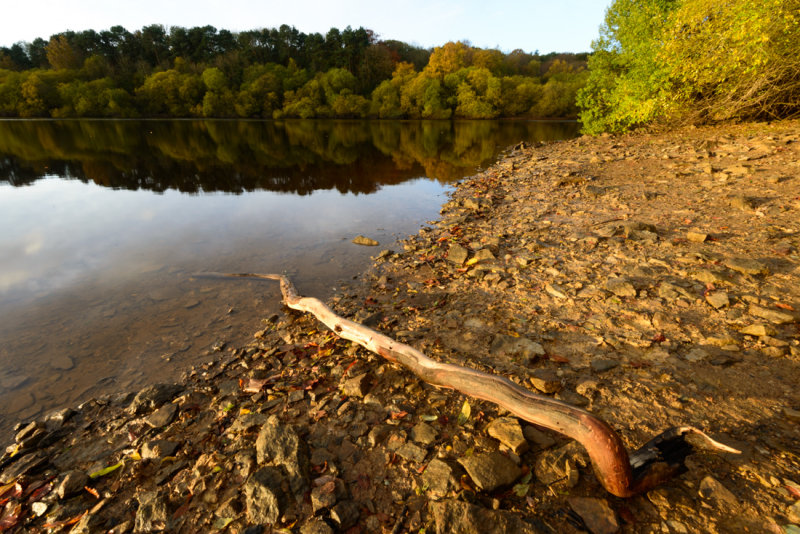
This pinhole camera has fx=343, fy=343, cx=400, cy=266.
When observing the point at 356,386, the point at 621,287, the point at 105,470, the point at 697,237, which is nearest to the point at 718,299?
the point at 621,287

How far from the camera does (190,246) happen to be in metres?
12.9

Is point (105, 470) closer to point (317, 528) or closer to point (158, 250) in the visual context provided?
point (317, 528)

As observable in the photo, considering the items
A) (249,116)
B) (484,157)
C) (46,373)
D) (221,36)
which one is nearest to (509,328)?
(46,373)

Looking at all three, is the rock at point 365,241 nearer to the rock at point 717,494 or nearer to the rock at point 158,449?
the rock at point 158,449

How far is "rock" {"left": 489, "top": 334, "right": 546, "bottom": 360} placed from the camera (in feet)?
18.0

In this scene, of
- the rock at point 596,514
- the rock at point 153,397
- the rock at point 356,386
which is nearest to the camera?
the rock at point 596,514

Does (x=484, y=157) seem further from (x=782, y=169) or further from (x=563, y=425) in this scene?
(x=563, y=425)

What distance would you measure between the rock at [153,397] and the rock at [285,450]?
2.33m

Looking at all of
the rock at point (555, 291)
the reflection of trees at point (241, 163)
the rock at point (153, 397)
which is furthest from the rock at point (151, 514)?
the reflection of trees at point (241, 163)

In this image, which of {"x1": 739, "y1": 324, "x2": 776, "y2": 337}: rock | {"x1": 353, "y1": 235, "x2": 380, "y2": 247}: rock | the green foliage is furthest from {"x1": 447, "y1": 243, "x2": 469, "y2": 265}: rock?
the green foliage

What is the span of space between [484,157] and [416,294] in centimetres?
2693

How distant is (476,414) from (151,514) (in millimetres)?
3725

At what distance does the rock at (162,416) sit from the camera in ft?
16.2

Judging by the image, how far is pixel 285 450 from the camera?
402 centimetres
